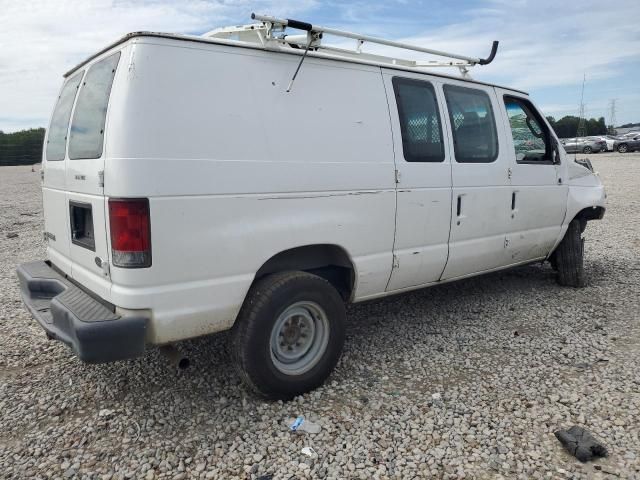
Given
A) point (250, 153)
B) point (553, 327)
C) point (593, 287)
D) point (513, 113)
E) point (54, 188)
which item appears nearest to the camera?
point (250, 153)

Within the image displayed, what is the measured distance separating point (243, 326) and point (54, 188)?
187 cm

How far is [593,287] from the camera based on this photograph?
5961mm

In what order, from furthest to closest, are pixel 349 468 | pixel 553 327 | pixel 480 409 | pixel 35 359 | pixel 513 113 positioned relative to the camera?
pixel 513 113, pixel 553 327, pixel 35 359, pixel 480 409, pixel 349 468

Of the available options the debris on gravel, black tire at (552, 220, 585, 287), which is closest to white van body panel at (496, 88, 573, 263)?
black tire at (552, 220, 585, 287)

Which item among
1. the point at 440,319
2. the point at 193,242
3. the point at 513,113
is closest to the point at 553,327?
the point at 440,319

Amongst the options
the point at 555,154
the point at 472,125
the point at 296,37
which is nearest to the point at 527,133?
the point at 555,154

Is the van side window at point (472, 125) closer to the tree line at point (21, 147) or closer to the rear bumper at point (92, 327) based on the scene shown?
the rear bumper at point (92, 327)

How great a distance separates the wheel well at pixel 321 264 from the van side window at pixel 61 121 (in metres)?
1.72

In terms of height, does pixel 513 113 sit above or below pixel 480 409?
above

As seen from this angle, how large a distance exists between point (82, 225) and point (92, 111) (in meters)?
0.75

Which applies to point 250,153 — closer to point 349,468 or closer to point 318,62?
point 318,62

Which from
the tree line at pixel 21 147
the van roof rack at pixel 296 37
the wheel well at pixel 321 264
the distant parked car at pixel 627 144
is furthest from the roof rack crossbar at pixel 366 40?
the tree line at pixel 21 147

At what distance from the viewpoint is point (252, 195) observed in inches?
122

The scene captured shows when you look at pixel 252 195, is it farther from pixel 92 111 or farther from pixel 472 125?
pixel 472 125
